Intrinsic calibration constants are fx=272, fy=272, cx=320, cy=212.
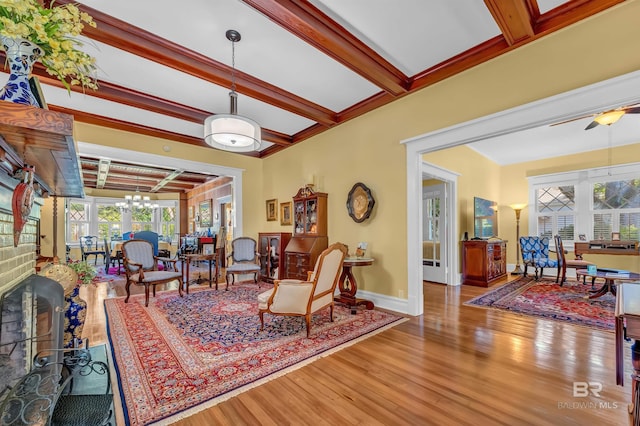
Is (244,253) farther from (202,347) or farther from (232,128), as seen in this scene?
(232,128)

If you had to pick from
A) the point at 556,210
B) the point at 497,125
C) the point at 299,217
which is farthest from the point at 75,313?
the point at 556,210

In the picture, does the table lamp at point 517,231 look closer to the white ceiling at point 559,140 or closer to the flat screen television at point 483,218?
the flat screen television at point 483,218

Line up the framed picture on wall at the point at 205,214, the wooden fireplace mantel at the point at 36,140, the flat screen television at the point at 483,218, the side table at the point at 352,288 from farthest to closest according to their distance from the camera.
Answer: the framed picture on wall at the point at 205,214, the flat screen television at the point at 483,218, the side table at the point at 352,288, the wooden fireplace mantel at the point at 36,140

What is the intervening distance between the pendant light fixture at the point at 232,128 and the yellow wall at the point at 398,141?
1904 mm

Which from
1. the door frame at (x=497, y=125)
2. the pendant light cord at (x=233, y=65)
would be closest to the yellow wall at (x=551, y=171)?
the door frame at (x=497, y=125)

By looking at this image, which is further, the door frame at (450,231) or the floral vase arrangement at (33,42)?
the door frame at (450,231)

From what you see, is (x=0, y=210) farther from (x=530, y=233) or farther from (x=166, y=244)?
(x=166, y=244)

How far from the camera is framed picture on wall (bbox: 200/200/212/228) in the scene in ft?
32.0

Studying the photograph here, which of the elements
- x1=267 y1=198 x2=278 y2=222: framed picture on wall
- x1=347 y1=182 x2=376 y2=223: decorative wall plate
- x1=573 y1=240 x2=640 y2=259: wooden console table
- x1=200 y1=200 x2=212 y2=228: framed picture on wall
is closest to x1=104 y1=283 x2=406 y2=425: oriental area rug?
x1=347 y1=182 x2=376 y2=223: decorative wall plate

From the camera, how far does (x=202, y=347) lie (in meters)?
2.68

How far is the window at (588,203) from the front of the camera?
5863mm

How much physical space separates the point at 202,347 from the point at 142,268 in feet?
7.52

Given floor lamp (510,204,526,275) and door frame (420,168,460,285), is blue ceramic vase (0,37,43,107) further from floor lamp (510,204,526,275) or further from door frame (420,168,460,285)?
floor lamp (510,204,526,275)

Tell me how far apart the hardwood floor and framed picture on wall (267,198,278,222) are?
3.72 m
